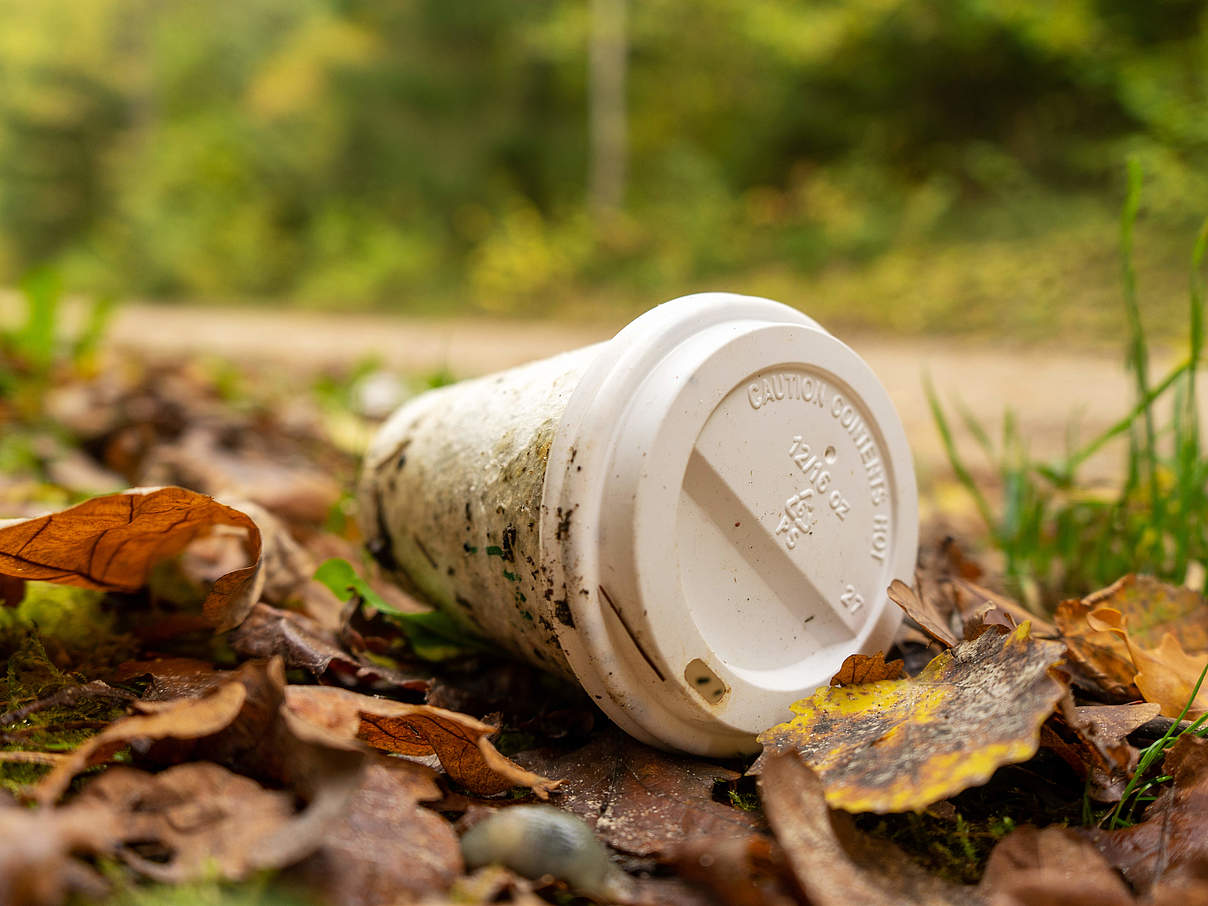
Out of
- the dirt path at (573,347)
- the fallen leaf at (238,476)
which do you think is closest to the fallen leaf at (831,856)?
the fallen leaf at (238,476)

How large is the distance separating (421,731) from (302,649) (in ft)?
1.16

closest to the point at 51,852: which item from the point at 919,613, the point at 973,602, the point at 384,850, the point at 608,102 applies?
the point at 384,850

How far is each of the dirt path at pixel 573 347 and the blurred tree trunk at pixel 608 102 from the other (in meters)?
3.98

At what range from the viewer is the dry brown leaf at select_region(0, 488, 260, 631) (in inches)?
51.0

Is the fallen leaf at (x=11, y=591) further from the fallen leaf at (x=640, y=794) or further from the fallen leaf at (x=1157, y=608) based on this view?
the fallen leaf at (x=1157, y=608)

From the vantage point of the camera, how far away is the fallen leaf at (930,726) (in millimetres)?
1019

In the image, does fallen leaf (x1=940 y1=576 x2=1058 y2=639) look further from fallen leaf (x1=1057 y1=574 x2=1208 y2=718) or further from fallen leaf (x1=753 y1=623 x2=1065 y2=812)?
fallen leaf (x1=753 y1=623 x2=1065 y2=812)

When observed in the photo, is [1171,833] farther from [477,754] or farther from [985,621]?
[477,754]

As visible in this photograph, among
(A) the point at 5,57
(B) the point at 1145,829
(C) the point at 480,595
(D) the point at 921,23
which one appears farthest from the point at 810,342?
(A) the point at 5,57

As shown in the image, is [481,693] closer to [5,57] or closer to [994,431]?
[994,431]

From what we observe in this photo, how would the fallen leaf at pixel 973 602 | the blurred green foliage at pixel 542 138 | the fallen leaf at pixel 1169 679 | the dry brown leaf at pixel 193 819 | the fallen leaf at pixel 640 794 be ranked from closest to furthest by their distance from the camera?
the dry brown leaf at pixel 193 819 → the fallen leaf at pixel 640 794 → the fallen leaf at pixel 1169 679 → the fallen leaf at pixel 973 602 → the blurred green foliage at pixel 542 138

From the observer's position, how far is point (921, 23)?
13672 mm

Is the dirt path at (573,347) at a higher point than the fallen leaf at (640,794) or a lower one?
lower

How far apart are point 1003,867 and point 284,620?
1094 mm
